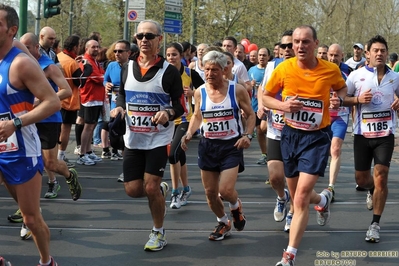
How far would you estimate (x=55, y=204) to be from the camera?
28.3 feet

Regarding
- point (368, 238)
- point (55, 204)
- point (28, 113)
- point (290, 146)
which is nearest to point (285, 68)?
point (290, 146)

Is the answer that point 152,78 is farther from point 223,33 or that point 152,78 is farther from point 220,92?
point 223,33

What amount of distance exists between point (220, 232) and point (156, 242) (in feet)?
2.44

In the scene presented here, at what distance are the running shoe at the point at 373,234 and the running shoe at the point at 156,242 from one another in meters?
1.97

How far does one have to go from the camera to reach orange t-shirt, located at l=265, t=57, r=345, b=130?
620 cm

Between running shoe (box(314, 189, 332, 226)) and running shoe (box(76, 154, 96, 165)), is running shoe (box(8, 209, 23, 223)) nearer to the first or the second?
running shoe (box(314, 189, 332, 226))

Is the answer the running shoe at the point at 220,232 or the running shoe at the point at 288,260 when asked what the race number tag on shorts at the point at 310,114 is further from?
the running shoe at the point at 220,232

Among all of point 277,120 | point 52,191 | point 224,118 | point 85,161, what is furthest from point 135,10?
point 224,118

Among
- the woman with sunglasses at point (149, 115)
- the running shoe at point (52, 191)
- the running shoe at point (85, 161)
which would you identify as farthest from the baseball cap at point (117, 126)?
the running shoe at point (85, 161)

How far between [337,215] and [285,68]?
2.60 m

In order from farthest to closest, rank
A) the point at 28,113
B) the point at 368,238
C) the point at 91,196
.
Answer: the point at 91,196
the point at 368,238
the point at 28,113

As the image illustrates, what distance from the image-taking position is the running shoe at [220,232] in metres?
6.98

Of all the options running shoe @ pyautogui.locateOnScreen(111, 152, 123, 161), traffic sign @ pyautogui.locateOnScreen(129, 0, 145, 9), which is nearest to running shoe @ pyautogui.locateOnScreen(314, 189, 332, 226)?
running shoe @ pyautogui.locateOnScreen(111, 152, 123, 161)

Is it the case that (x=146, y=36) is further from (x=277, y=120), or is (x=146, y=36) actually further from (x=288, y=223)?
(x=288, y=223)
